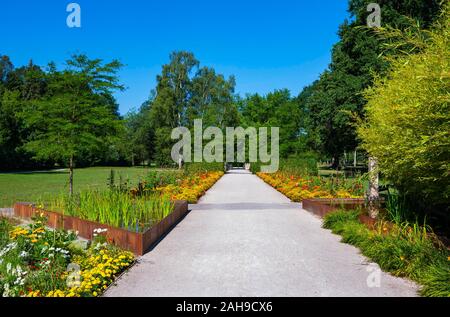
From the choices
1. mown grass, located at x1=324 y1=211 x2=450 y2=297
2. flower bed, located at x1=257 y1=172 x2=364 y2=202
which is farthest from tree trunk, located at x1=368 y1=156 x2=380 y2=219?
flower bed, located at x1=257 y1=172 x2=364 y2=202

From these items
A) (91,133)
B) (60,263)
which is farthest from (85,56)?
(60,263)

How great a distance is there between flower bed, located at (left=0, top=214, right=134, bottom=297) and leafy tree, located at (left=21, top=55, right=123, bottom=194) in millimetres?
5547

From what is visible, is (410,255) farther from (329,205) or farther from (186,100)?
(186,100)

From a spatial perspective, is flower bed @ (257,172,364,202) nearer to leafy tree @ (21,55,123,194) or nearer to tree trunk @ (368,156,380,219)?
tree trunk @ (368,156,380,219)

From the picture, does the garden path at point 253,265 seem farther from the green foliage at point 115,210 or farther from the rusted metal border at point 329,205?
the rusted metal border at point 329,205

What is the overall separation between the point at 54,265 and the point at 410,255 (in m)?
5.01

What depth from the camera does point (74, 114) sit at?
38.5ft

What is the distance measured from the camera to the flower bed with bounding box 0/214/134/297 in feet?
13.7

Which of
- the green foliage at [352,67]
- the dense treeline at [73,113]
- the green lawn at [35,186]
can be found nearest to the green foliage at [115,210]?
the green lawn at [35,186]

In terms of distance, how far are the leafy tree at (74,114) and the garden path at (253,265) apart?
4.83 metres

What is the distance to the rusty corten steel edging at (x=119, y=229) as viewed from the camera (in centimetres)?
632

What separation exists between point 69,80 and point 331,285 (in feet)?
33.9

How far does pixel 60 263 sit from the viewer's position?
16.3 ft

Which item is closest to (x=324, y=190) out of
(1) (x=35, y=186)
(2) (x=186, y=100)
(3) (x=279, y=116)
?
(1) (x=35, y=186)
